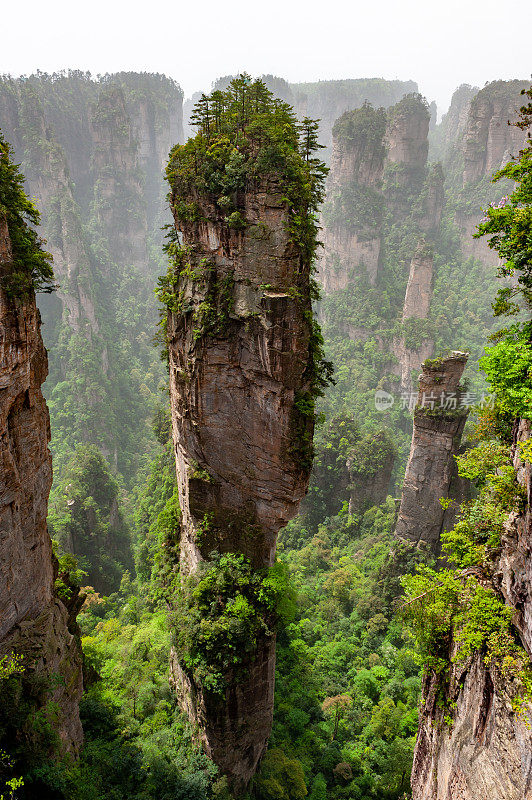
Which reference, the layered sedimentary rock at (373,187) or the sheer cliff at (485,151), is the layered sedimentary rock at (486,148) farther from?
the layered sedimentary rock at (373,187)

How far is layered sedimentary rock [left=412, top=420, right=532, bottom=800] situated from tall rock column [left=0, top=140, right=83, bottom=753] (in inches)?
348

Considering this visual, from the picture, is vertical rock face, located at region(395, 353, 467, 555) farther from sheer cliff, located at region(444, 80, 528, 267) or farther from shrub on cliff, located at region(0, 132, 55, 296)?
sheer cliff, located at region(444, 80, 528, 267)

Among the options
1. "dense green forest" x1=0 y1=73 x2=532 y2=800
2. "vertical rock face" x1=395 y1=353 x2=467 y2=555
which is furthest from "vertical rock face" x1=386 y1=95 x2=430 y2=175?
"vertical rock face" x1=395 y1=353 x2=467 y2=555

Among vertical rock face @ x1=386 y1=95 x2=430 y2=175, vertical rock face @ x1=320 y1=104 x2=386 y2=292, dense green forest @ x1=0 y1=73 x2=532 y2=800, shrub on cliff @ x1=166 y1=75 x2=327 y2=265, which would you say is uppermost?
vertical rock face @ x1=386 y1=95 x2=430 y2=175

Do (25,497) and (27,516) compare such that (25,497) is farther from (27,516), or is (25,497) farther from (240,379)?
(240,379)

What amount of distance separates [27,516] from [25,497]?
1.70ft

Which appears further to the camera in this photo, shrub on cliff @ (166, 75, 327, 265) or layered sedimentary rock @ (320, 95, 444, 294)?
layered sedimentary rock @ (320, 95, 444, 294)

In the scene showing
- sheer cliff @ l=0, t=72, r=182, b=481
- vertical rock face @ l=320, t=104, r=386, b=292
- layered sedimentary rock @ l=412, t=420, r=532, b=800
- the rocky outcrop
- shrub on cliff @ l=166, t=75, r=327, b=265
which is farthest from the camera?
the rocky outcrop

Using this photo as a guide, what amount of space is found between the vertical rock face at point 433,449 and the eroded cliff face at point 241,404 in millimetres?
11587

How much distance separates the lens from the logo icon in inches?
1901

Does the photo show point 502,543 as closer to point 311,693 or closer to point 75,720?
point 75,720

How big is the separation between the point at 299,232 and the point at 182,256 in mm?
3791

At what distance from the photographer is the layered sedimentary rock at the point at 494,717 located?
22.8ft

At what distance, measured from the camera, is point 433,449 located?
2442 cm
